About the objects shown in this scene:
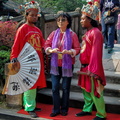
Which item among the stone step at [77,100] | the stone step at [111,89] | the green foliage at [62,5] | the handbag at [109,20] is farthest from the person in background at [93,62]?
the green foliage at [62,5]

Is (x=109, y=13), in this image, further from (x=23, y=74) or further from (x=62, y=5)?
(x=62, y=5)

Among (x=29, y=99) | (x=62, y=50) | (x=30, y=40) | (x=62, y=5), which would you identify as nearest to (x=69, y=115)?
(x=29, y=99)

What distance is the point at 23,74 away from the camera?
3.74 m

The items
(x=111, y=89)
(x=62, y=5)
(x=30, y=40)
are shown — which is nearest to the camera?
(x=30, y=40)

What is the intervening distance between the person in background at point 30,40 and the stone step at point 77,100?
636 millimetres

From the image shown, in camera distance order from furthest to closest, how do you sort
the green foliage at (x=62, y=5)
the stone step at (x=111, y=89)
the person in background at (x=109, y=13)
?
1. the green foliage at (x=62, y=5)
2. the person in background at (x=109, y=13)
3. the stone step at (x=111, y=89)

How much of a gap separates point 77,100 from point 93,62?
3.81 feet

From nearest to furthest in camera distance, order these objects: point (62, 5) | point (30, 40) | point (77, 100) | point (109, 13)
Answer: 1. point (30, 40)
2. point (77, 100)
3. point (109, 13)
4. point (62, 5)

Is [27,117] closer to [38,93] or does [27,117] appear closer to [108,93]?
[38,93]

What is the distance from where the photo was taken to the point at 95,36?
346cm

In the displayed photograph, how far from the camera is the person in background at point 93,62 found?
3.43m

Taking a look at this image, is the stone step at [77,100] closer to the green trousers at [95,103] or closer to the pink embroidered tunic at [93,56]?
the green trousers at [95,103]

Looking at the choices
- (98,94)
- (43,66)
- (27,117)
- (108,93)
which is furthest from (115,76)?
(27,117)

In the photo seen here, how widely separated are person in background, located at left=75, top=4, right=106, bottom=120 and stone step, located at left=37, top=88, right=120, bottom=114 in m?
0.45
